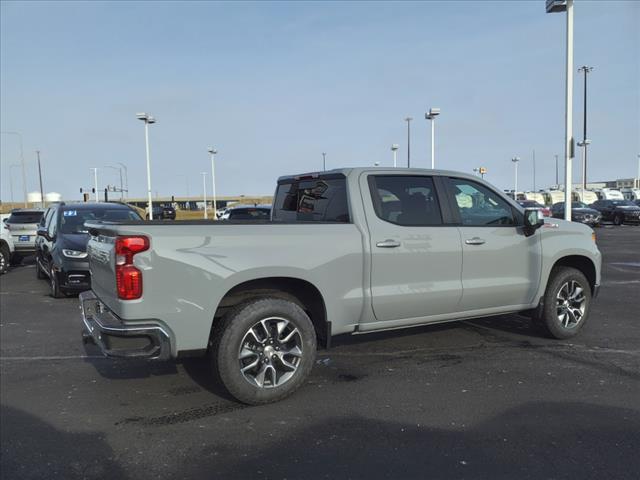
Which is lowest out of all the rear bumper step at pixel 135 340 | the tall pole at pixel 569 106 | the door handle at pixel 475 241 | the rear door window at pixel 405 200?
the rear bumper step at pixel 135 340

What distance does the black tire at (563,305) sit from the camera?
5973 mm

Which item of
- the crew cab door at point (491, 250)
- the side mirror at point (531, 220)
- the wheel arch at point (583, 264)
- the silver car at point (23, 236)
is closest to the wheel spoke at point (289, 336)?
the crew cab door at point (491, 250)

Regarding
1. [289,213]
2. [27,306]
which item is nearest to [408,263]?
[289,213]

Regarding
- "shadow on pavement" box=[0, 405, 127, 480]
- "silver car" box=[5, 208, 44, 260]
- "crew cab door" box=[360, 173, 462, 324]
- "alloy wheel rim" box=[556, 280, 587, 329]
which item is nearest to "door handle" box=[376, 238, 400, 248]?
"crew cab door" box=[360, 173, 462, 324]

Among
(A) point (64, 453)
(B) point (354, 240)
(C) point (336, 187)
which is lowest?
(A) point (64, 453)

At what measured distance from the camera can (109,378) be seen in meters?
5.15

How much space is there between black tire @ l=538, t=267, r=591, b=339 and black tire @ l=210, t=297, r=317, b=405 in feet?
9.76

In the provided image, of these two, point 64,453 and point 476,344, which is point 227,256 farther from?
point 476,344

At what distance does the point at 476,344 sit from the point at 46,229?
28.6 ft

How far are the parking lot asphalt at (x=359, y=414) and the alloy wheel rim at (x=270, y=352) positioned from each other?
25cm

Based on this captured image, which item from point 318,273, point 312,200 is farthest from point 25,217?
point 318,273

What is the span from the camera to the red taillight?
12.6ft

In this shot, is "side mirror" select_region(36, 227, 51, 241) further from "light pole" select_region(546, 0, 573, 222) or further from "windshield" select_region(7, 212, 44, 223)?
"light pole" select_region(546, 0, 573, 222)

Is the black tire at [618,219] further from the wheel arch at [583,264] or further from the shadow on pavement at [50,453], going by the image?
the shadow on pavement at [50,453]
